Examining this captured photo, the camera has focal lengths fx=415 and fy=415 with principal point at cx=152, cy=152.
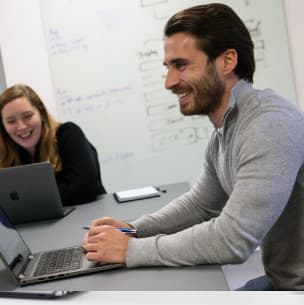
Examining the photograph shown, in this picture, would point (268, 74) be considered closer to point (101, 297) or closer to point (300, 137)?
point (300, 137)

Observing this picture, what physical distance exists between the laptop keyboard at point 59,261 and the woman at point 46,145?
0.83m

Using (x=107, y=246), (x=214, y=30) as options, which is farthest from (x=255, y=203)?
(x=214, y=30)

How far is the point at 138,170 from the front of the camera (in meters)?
2.89

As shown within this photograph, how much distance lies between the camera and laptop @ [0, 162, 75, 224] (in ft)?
5.34

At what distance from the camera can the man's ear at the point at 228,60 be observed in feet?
3.51

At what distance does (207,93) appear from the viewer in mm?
1080

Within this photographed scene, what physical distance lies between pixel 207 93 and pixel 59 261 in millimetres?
576

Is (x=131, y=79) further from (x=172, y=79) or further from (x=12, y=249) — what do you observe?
(x=12, y=249)

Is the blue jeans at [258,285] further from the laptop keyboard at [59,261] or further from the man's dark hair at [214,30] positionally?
the man's dark hair at [214,30]

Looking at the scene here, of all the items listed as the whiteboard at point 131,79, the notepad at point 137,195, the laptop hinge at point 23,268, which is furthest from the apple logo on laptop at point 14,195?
the whiteboard at point 131,79

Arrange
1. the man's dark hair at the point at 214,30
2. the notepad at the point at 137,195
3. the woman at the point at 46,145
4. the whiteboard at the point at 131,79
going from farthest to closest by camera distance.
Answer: the whiteboard at the point at 131,79 → the woman at the point at 46,145 → the notepad at the point at 137,195 → the man's dark hair at the point at 214,30

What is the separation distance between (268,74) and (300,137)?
81.3 inches

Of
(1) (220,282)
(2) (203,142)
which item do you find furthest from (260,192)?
(2) (203,142)

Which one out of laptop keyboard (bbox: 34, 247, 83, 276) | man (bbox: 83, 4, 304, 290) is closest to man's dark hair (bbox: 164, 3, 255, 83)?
man (bbox: 83, 4, 304, 290)
